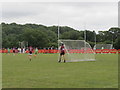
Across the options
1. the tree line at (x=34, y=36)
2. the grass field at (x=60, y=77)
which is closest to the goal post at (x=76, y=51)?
the grass field at (x=60, y=77)

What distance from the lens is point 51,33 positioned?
428ft

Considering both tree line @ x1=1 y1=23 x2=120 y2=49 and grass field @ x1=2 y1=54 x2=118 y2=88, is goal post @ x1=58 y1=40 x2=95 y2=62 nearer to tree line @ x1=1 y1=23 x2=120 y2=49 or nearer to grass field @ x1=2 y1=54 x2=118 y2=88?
grass field @ x1=2 y1=54 x2=118 y2=88

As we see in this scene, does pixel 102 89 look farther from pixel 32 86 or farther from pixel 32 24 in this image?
pixel 32 24

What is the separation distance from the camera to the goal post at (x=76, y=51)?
30.4m

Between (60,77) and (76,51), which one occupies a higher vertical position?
(76,51)

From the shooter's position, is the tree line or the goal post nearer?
the goal post

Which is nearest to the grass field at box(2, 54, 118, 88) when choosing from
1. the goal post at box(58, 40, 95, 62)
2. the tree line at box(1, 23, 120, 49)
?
the goal post at box(58, 40, 95, 62)

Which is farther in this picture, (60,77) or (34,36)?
(34,36)

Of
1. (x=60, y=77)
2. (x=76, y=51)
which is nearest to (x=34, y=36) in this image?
(x=76, y=51)

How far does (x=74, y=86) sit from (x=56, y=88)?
2.76 ft

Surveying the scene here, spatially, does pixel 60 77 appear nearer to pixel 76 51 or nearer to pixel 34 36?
pixel 76 51

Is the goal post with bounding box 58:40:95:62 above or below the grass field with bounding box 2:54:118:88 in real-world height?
above

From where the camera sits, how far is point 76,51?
1215 inches

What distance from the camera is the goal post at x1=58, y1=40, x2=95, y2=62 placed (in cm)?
3042
